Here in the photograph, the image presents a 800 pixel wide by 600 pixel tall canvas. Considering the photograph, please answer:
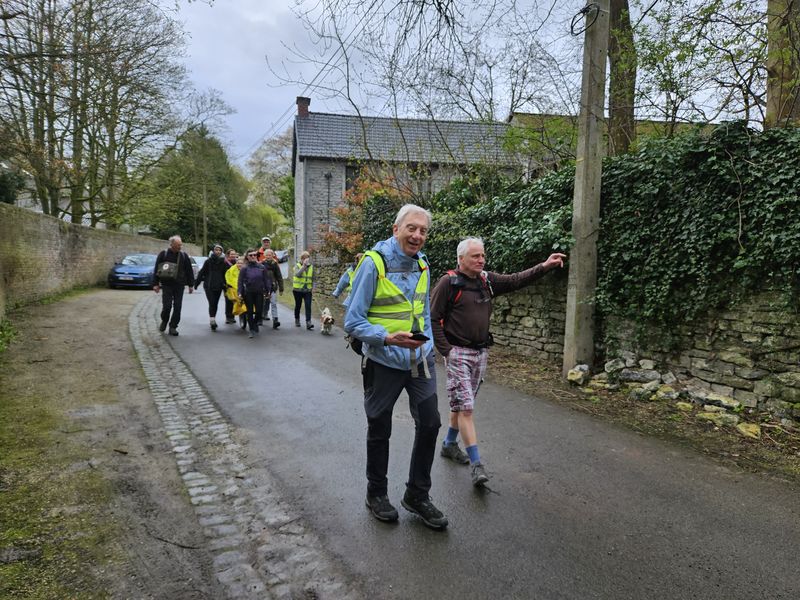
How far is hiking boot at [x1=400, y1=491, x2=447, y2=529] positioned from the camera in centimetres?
318

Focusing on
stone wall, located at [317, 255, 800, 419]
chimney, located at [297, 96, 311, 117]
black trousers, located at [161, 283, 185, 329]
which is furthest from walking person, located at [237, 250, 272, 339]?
chimney, located at [297, 96, 311, 117]

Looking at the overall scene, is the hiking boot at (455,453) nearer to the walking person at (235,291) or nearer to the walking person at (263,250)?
the walking person at (235,291)

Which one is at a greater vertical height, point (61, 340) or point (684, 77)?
point (684, 77)

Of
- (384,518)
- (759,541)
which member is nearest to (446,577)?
(384,518)

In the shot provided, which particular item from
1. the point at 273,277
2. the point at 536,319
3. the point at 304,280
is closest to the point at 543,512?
the point at 536,319

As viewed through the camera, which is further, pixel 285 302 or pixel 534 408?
pixel 285 302

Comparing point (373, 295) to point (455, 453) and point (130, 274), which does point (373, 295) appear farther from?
point (130, 274)

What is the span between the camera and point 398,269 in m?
3.25

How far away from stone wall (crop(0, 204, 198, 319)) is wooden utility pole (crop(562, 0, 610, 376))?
1009cm

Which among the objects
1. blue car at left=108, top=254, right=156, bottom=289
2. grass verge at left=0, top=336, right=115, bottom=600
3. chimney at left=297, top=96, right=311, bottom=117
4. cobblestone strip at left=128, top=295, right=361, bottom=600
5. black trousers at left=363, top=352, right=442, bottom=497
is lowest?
cobblestone strip at left=128, top=295, right=361, bottom=600

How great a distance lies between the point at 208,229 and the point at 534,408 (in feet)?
150

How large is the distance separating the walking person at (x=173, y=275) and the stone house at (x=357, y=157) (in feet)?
19.2

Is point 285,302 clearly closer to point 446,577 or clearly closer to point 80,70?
point 80,70

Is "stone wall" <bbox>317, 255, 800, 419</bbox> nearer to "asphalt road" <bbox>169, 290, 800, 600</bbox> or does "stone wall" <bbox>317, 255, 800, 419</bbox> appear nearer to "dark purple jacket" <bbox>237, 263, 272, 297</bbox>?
"asphalt road" <bbox>169, 290, 800, 600</bbox>
